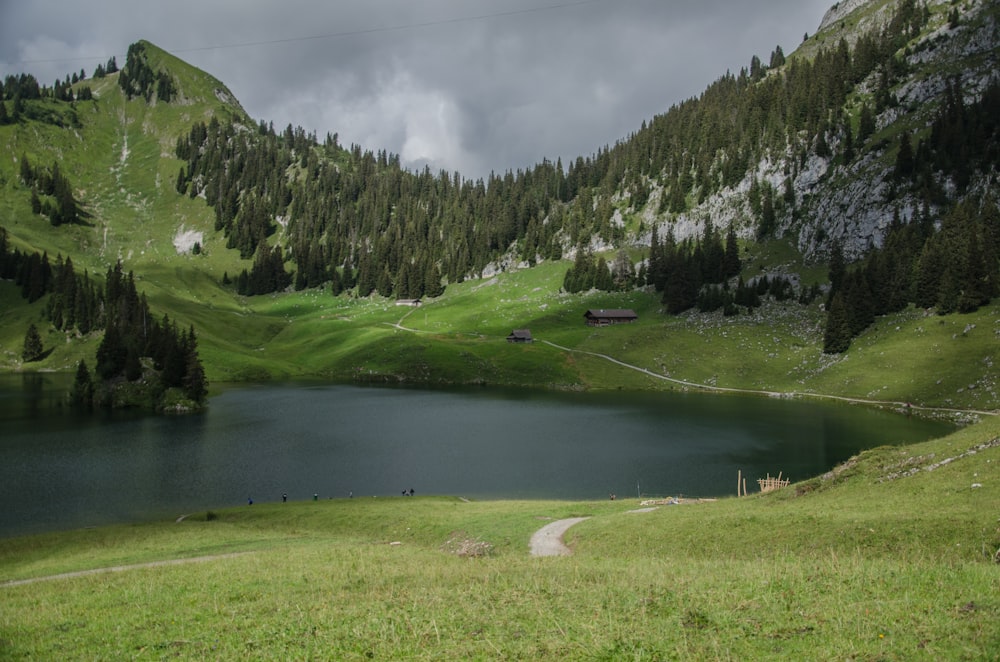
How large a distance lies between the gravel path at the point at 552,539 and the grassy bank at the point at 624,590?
0.82 meters

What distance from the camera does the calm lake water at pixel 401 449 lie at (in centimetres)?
5566

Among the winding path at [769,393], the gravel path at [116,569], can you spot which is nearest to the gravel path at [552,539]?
the gravel path at [116,569]

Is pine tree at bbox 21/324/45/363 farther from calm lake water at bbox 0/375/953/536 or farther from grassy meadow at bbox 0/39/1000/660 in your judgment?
grassy meadow at bbox 0/39/1000/660

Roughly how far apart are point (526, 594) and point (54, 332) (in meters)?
189

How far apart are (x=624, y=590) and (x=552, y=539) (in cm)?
1739

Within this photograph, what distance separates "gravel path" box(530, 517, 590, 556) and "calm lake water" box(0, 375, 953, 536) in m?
18.2

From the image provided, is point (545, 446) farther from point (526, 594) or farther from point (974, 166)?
point (974, 166)

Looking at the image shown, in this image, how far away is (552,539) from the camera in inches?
1253

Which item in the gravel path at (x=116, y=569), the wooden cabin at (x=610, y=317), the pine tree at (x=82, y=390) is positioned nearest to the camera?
the gravel path at (x=116, y=569)

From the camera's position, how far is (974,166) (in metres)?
145

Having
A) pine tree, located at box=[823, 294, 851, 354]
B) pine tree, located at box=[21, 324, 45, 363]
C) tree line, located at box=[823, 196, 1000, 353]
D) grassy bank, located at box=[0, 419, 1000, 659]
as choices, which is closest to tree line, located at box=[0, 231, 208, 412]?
pine tree, located at box=[21, 324, 45, 363]

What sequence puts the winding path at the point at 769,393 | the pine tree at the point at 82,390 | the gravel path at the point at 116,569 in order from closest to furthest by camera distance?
the gravel path at the point at 116,569
the winding path at the point at 769,393
the pine tree at the point at 82,390

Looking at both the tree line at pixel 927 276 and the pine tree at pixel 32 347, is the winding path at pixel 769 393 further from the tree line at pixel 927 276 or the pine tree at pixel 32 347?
the pine tree at pixel 32 347

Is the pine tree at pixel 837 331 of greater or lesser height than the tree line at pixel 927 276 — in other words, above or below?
below
